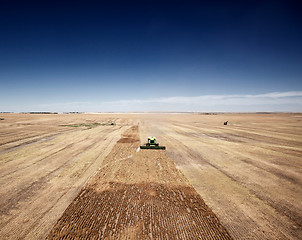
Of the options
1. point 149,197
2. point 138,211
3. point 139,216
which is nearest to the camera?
point 139,216

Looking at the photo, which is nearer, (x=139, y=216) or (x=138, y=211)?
(x=139, y=216)

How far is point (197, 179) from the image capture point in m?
5.77

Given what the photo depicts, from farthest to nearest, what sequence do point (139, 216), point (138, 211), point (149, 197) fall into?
point (149, 197) → point (138, 211) → point (139, 216)

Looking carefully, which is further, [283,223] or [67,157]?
[67,157]

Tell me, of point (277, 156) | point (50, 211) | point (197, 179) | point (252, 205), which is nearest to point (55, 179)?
point (50, 211)

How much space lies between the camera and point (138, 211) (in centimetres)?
387

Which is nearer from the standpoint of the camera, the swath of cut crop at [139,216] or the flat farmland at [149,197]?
the swath of cut crop at [139,216]

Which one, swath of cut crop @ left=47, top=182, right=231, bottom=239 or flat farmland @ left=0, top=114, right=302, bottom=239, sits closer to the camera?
swath of cut crop @ left=47, top=182, right=231, bottom=239

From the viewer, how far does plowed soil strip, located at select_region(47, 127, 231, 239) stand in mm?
3201

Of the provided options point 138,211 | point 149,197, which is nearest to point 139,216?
point 138,211

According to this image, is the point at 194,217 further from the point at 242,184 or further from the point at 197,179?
the point at 242,184

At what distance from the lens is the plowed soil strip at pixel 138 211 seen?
320cm

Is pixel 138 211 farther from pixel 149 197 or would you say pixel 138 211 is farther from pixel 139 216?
pixel 149 197

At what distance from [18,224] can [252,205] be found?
21.4 feet
